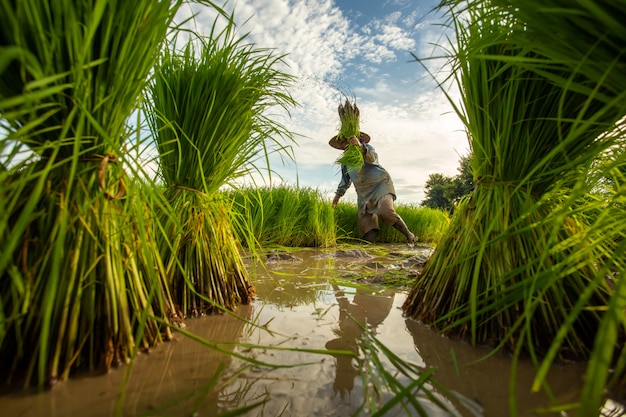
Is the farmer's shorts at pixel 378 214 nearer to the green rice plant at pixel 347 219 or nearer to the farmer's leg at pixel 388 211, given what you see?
the farmer's leg at pixel 388 211

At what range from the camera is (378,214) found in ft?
19.2

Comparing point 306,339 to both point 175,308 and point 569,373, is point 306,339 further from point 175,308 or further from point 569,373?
point 569,373

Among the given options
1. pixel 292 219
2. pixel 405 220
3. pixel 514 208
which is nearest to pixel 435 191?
pixel 405 220

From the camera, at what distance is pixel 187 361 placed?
2.69ft

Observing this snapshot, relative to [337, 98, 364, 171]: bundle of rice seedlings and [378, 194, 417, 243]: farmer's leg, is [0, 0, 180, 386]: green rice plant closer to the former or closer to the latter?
[337, 98, 364, 171]: bundle of rice seedlings

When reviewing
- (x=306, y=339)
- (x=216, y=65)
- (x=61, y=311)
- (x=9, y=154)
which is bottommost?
(x=306, y=339)

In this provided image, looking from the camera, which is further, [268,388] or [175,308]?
[175,308]

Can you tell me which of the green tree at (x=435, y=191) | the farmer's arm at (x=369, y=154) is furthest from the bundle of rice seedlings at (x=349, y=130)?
the green tree at (x=435, y=191)

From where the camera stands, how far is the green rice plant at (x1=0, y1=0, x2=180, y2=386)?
2.07ft

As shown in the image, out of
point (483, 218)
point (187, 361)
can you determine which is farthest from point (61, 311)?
point (483, 218)

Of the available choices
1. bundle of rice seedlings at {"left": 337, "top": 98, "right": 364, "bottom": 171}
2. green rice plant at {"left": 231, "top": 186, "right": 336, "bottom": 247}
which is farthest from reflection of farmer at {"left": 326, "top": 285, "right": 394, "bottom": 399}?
green rice plant at {"left": 231, "top": 186, "right": 336, "bottom": 247}

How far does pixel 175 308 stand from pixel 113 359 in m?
0.34

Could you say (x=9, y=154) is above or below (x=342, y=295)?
above

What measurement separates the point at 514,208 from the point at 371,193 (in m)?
4.92
